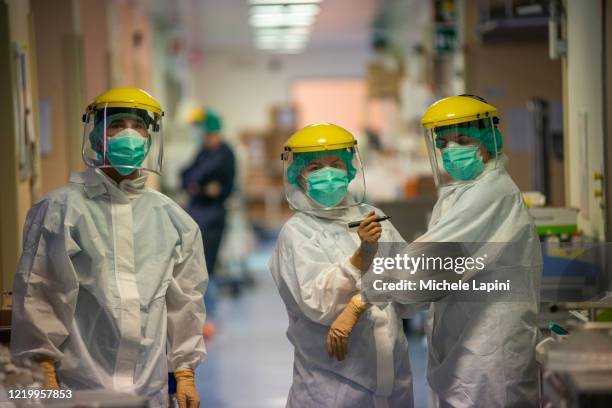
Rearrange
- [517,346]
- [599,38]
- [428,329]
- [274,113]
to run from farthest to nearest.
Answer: [274,113], [599,38], [428,329], [517,346]

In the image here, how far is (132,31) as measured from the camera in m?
9.20

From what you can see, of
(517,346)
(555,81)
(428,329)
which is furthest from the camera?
(555,81)

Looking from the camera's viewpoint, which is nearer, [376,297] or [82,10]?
[376,297]

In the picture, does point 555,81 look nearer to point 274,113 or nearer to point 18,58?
point 18,58

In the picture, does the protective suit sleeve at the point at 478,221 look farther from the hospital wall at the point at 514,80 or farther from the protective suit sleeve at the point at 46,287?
the hospital wall at the point at 514,80

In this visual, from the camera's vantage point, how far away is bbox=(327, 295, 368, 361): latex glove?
2826mm

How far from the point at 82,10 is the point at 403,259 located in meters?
4.07

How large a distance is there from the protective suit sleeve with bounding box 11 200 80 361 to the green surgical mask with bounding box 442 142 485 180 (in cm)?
116

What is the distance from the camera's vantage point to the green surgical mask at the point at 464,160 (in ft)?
9.62

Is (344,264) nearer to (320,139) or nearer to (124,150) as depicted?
(320,139)

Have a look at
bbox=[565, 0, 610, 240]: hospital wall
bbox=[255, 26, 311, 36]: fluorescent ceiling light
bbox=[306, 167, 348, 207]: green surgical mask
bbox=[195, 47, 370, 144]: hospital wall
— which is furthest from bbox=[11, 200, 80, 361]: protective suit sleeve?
bbox=[195, 47, 370, 144]: hospital wall

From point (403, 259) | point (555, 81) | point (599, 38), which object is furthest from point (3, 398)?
point (555, 81)

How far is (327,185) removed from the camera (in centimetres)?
301

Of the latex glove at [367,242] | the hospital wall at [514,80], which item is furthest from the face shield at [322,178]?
the hospital wall at [514,80]
